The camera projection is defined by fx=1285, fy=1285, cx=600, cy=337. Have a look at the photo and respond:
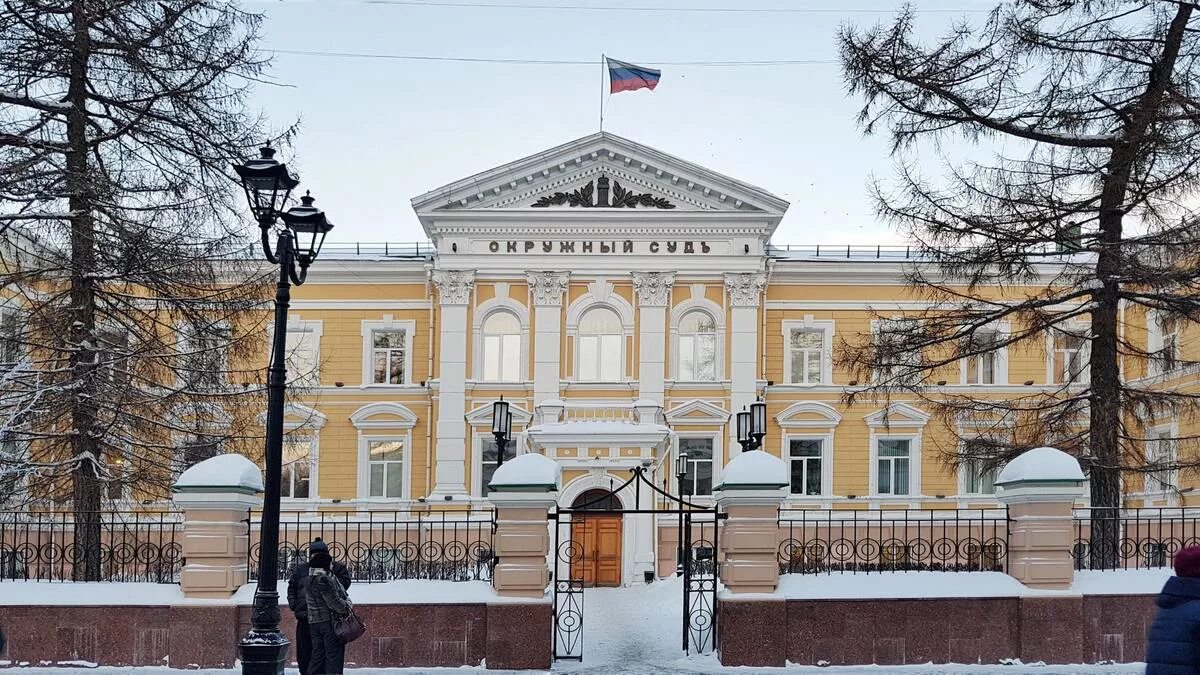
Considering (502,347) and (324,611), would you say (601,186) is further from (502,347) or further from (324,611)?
(324,611)

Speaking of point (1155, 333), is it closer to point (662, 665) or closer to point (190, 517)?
point (662, 665)

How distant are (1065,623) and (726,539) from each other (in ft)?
13.5

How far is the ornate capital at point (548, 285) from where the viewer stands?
35.8 metres

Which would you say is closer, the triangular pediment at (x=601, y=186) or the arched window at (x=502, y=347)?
the triangular pediment at (x=601, y=186)

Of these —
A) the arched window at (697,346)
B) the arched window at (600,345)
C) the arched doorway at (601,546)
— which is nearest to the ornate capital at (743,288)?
the arched window at (697,346)

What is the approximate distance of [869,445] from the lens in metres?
37.7

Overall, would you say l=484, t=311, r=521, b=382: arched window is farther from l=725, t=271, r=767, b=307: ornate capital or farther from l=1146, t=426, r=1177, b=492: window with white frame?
l=1146, t=426, r=1177, b=492: window with white frame

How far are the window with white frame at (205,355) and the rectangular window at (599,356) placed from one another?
15.7 meters

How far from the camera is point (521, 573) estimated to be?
49.9 ft

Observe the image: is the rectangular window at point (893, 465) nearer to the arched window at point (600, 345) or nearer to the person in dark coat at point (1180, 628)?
the arched window at point (600, 345)

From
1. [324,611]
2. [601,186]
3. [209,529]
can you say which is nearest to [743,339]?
[601,186]

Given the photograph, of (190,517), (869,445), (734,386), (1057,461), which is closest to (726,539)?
(1057,461)

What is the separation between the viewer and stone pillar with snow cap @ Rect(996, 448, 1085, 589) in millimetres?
15266

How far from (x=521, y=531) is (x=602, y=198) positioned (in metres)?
21.6
